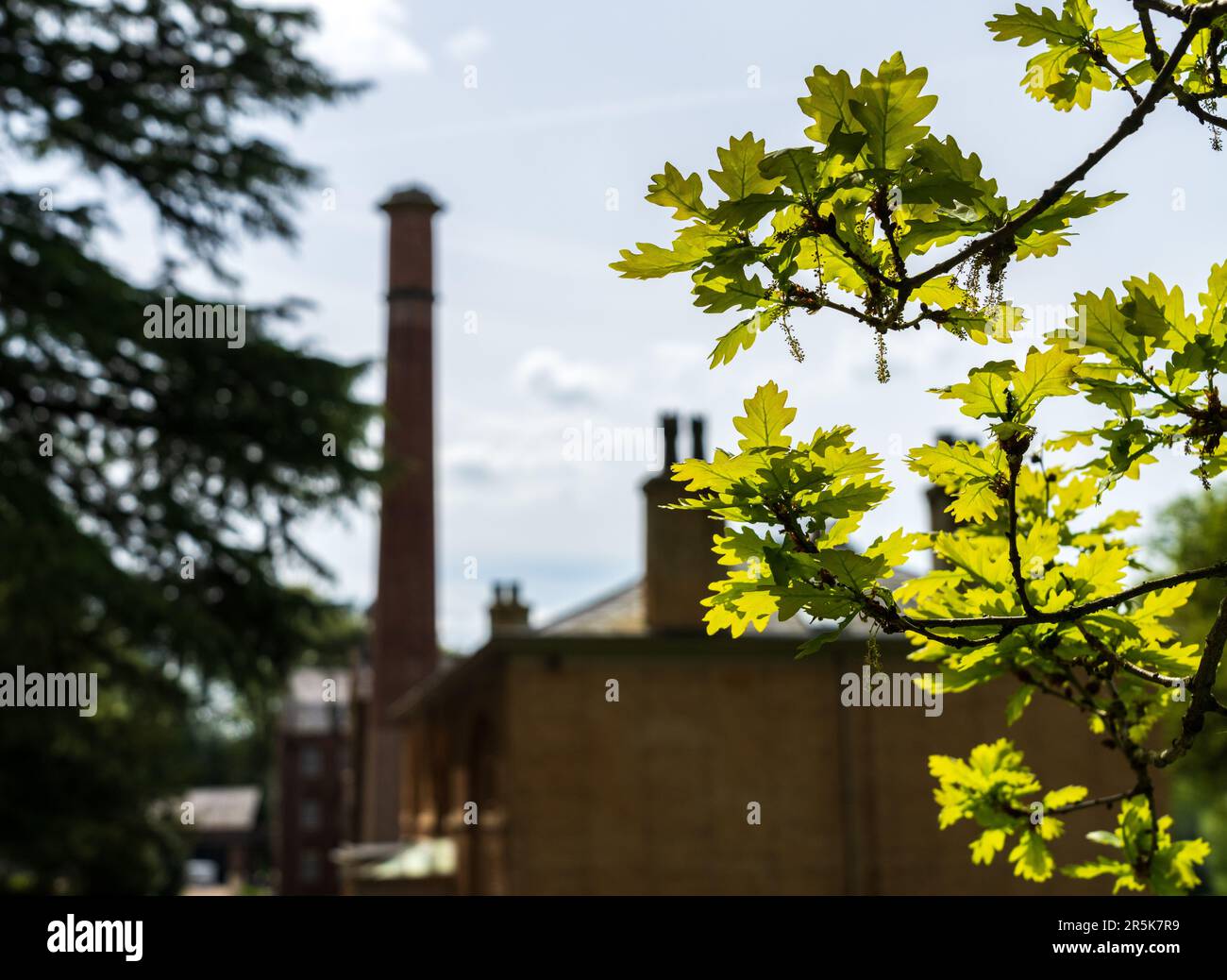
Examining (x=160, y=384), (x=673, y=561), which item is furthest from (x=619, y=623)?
(x=160, y=384)

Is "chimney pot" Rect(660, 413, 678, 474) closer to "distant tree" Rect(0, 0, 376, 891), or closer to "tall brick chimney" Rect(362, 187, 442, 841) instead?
"distant tree" Rect(0, 0, 376, 891)

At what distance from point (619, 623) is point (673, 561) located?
126cm

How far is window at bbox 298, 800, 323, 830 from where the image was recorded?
6135 cm

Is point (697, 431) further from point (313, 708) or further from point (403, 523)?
point (313, 708)

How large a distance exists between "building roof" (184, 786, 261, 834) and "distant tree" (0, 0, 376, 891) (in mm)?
58002

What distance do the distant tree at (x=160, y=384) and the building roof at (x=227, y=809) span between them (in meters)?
58.0

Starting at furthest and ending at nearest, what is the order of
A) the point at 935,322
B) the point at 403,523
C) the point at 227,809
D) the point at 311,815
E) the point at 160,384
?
the point at 227,809 → the point at 311,815 → the point at 403,523 → the point at 160,384 → the point at 935,322

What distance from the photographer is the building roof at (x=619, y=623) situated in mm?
19250

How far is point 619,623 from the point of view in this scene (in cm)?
1994

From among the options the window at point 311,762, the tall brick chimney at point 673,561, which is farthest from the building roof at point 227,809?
the tall brick chimney at point 673,561

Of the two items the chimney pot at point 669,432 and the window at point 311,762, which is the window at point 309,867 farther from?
the chimney pot at point 669,432
